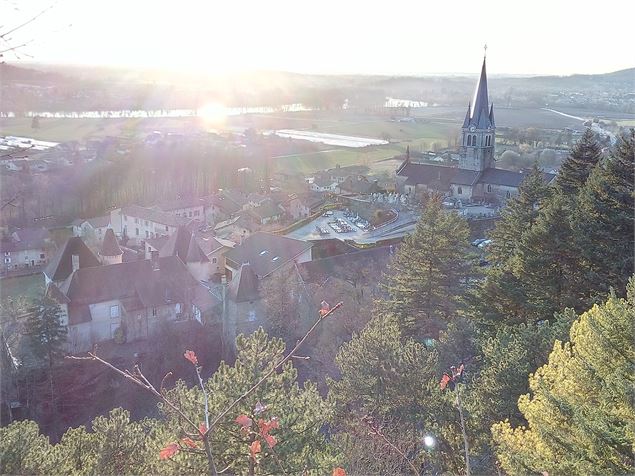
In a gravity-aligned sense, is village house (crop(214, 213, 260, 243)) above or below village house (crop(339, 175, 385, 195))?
below

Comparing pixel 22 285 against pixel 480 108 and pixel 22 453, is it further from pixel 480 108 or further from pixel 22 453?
pixel 480 108

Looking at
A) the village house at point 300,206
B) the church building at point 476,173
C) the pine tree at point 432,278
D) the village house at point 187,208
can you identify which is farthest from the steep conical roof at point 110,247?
the church building at point 476,173

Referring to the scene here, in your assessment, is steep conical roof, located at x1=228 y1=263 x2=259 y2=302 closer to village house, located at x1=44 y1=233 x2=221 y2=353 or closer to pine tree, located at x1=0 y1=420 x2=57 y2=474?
village house, located at x1=44 y1=233 x2=221 y2=353

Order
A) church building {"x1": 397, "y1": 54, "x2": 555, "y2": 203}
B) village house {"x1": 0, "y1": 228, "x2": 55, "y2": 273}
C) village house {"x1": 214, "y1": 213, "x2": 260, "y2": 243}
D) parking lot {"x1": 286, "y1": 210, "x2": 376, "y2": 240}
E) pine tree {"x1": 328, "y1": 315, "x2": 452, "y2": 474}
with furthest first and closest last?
church building {"x1": 397, "y1": 54, "x2": 555, "y2": 203} → parking lot {"x1": 286, "y1": 210, "x2": 376, "y2": 240} → village house {"x1": 0, "y1": 228, "x2": 55, "y2": 273} → village house {"x1": 214, "y1": 213, "x2": 260, "y2": 243} → pine tree {"x1": 328, "y1": 315, "x2": 452, "y2": 474}

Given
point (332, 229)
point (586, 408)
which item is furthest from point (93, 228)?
point (586, 408)

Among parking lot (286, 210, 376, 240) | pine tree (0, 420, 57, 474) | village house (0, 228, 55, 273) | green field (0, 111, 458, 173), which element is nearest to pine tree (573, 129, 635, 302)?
pine tree (0, 420, 57, 474)

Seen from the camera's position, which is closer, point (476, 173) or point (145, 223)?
point (145, 223)

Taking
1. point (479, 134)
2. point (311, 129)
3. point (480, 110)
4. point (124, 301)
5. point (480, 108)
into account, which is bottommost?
point (124, 301)
